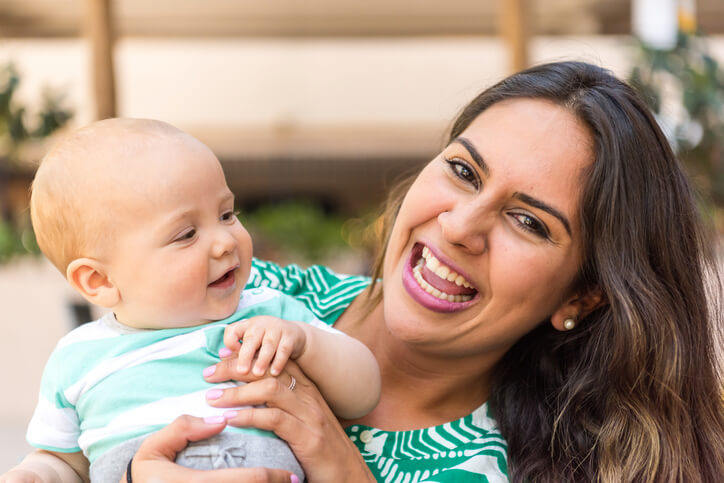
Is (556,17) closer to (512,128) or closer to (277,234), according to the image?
(277,234)

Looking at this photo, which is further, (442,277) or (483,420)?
(483,420)

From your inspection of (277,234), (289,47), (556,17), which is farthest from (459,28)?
(277,234)

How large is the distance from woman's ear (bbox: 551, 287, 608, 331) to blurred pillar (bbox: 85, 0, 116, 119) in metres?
3.46

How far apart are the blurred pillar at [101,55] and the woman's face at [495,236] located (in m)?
3.30

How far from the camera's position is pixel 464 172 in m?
1.74

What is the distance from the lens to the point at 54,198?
→ 1349mm

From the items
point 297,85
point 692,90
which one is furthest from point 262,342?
point 297,85

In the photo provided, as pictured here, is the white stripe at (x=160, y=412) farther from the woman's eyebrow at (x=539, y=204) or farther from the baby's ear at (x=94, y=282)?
the woman's eyebrow at (x=539, y=204)

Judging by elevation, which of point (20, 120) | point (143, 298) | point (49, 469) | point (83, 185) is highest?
point (83, 185)

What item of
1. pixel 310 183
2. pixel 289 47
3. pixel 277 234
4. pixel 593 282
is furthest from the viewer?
pixel 310 183

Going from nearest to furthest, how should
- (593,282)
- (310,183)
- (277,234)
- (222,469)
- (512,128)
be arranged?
(222,469)
(512,128)
(593,282)
(277,234)
(310,183)

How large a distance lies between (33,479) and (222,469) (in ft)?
1.35

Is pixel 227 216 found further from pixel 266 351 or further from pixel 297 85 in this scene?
pixel 297 85

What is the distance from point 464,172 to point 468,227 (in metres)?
0.19
